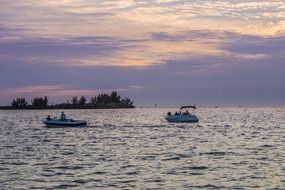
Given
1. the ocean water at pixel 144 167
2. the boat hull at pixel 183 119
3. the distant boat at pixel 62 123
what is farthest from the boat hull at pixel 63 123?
the ocean water at pixel 144 167

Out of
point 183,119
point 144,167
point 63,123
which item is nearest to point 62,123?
point 63,123

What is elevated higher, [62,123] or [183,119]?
[183,119]

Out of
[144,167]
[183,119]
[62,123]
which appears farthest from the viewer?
[183,119]

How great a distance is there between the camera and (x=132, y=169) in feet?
125

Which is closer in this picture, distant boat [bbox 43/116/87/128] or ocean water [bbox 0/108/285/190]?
ocean water [bbox 0/108/285/190]

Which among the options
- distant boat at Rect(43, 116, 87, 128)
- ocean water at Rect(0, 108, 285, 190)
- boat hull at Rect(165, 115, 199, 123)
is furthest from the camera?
boat hull at Rect(165, 115, 199, 123)

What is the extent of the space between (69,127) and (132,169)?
6272 cm

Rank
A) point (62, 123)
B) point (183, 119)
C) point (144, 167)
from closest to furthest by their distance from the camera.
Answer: point (144, 167) < point (62, 123) < point (183, 119)

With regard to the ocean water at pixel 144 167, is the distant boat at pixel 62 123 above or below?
above

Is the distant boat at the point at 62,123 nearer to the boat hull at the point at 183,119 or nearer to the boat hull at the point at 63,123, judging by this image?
the boat hull at the point at 63,123

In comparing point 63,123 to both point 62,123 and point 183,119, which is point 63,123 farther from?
point 183,119

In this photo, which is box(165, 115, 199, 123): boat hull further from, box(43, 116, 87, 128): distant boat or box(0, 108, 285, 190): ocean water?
box(0, 108, 285, 190): ocean water

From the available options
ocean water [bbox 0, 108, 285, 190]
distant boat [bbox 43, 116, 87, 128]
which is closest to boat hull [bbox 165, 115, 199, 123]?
distant boat [bbox 43, 116, 87, 128]

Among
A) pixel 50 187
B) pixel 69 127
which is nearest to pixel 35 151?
pixel 50 187
